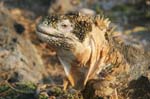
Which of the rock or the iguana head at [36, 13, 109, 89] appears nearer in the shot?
the iguana head at [36, 13, 109, 89]

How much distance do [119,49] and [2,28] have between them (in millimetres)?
5611

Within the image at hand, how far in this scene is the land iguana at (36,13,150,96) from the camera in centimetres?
639

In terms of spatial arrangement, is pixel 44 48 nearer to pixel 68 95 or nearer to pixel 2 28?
pixel 2 28

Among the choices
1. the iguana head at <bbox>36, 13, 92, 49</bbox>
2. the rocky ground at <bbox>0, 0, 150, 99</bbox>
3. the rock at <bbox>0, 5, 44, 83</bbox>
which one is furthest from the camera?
the rock at <bbox>0, 5, 44, 83</bbox>

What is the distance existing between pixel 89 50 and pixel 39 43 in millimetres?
8308

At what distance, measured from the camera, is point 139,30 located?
50.3 feet

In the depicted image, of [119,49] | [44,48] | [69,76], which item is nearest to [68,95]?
[69,76]

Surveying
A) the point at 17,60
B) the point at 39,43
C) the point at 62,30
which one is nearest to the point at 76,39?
the point at 62,30

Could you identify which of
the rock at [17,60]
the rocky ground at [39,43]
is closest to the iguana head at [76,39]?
the rocky ground at [39,43]

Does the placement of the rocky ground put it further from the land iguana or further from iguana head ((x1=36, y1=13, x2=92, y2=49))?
iguana head ((x1=36, y1=13, x2=92, y2=49))

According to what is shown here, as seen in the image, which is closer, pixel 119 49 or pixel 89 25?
pixel 89 25

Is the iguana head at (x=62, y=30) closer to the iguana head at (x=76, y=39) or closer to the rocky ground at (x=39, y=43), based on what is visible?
the iguana head at (x=76, y=39)

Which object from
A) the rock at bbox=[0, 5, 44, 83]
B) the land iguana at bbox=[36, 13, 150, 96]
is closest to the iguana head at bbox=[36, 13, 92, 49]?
the land iguana at bbox=[36, 13, 150, 96]

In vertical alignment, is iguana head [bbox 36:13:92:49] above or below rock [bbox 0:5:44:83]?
above
